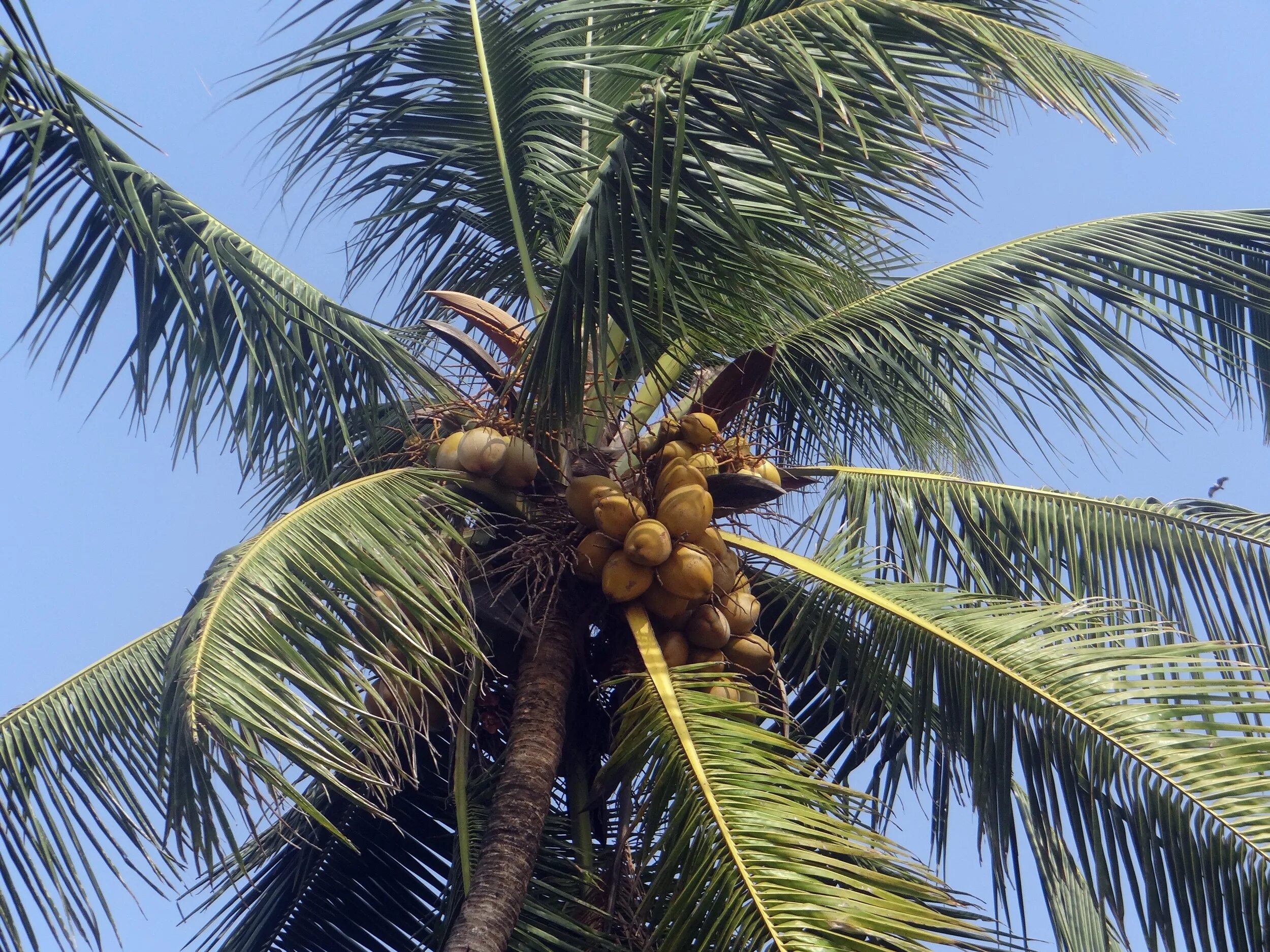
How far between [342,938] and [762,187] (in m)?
2.88

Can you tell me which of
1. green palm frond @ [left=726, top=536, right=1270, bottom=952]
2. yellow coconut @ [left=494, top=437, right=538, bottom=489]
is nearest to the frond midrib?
green palm frond @ [left=726, top=536, right=1270, bottom=952]

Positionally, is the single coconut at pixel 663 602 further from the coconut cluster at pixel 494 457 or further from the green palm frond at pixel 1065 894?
the green palm frond at pixel 1065 894

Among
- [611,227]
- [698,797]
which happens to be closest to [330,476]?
[611,227]

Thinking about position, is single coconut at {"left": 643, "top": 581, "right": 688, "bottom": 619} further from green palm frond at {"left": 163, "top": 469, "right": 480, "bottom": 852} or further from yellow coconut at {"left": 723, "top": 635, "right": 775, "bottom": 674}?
green palm frond at {"left": 163, "top": 469, "right": 480, "bottom": 852}

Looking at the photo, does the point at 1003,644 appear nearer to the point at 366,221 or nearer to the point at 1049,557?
the point at 1049,557

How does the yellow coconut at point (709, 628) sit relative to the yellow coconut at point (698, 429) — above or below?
below

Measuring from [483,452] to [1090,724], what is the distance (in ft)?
6.40

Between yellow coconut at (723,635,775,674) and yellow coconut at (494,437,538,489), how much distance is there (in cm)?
82

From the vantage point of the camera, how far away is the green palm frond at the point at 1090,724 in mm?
3207

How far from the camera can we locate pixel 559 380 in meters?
3.95

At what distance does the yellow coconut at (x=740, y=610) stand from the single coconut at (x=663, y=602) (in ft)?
0.46

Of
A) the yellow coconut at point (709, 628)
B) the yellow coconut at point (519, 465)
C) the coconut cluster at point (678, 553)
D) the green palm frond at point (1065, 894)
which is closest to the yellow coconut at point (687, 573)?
the coconut cluster at point (678, 553)

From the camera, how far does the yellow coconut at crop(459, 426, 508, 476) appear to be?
4207 millimetres

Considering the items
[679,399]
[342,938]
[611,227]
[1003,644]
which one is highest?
[679,399]
